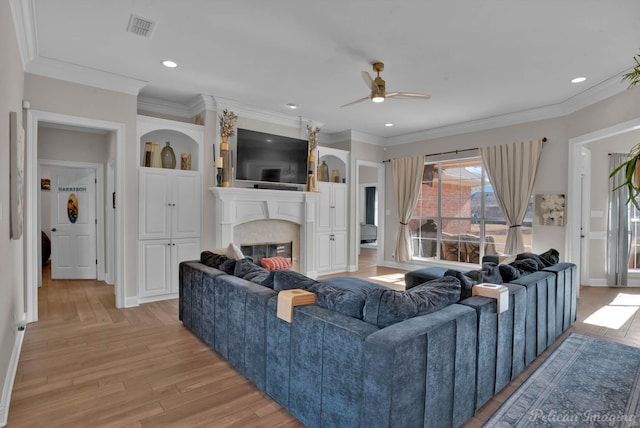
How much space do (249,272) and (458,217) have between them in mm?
4988

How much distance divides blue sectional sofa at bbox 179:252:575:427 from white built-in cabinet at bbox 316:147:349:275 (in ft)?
12.6

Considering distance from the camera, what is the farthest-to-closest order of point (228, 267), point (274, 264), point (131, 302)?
point (274, 264)
point (131, 302)
point (228, 267)

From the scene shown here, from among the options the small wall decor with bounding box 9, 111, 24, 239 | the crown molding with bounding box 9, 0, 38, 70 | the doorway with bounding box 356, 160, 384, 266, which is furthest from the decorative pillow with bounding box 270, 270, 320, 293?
the doorway with bounding box 356, 160, 384, 266

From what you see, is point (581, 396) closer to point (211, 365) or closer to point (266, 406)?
point (266, 406)

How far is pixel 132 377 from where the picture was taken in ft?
8.66

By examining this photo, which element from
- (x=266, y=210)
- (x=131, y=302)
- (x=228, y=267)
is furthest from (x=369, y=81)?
(x=131, y=302)

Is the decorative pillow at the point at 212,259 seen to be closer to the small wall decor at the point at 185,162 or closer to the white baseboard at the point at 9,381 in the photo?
the white baseboard at the point at 9,381

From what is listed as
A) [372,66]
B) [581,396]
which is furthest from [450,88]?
[581,396]

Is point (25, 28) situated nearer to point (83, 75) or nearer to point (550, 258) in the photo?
point (83, 75)

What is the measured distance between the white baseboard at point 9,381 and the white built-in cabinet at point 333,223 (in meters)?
4.42

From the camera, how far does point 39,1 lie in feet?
8.93

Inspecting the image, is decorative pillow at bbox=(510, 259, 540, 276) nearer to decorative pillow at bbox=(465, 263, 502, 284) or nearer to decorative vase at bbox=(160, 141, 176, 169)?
decorative pillow at bbox=(465, 263, 502, 284)

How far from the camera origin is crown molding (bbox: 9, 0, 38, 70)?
2.72 m

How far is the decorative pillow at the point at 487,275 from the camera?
2.65 meters
